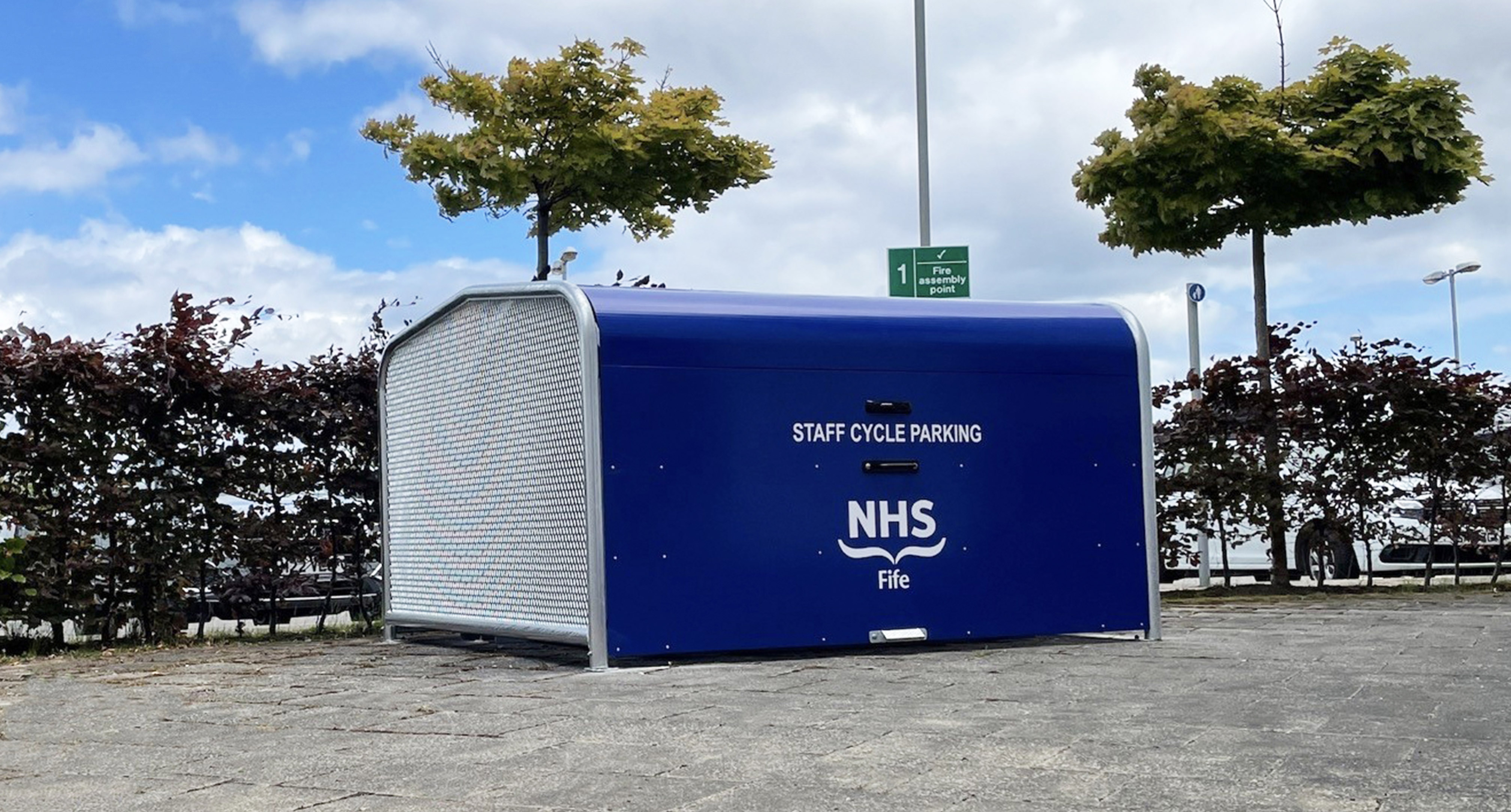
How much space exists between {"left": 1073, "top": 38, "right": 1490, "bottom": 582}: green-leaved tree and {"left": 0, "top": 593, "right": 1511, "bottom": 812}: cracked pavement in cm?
771

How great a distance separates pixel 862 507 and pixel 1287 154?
8.85 m

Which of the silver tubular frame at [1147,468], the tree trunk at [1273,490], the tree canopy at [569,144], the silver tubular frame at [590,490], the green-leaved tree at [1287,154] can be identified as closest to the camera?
the silver tubular frame at [590,490]

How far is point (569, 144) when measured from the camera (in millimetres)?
21766

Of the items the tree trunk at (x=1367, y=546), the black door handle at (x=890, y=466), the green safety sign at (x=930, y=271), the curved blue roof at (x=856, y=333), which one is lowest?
the tree trunk at (x=1367, y=546)

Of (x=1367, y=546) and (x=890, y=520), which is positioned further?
(x=1367, y=546)

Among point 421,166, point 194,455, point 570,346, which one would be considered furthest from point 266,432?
point 421,166

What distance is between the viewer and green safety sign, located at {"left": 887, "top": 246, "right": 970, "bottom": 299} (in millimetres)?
16281

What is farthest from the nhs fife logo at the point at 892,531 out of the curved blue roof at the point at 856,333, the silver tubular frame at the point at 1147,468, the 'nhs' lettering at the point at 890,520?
the silver tubular frame at the point at 1147,468

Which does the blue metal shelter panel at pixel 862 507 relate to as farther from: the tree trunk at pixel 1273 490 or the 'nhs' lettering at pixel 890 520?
the tree trunk at pixel 1273 490

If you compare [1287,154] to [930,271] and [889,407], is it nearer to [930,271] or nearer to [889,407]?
[930,271]

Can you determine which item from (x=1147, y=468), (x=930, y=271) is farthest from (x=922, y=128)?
(x=1147, y=468)

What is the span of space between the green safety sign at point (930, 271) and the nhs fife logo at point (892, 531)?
25.8 ft

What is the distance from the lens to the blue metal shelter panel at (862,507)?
7.93m

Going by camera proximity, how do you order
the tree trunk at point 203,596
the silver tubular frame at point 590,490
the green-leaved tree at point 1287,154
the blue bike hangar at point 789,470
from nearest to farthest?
the silver tubular frame at point 590,490 < the blue bike hangar at point 789,470 < the tree trunk at point 203,596 < the green-leaved tree at point 1287,154
